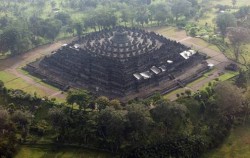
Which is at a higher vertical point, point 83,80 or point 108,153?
point 83,80

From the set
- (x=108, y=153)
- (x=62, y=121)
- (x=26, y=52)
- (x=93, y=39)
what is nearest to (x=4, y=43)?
(x=26, y=52)

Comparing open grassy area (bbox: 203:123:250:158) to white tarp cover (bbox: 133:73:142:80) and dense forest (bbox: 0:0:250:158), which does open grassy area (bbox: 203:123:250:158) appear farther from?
white tarp cover (bbox: 133:73:142:80)

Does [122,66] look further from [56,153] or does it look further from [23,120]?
[56,153]

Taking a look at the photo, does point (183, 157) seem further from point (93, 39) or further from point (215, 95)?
point (93, 39)

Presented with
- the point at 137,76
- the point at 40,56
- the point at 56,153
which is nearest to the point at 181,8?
the point at 40,56

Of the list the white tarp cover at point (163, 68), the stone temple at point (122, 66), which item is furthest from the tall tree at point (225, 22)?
the white tarp cover at point (163, 68)

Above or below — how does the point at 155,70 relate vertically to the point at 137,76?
above
